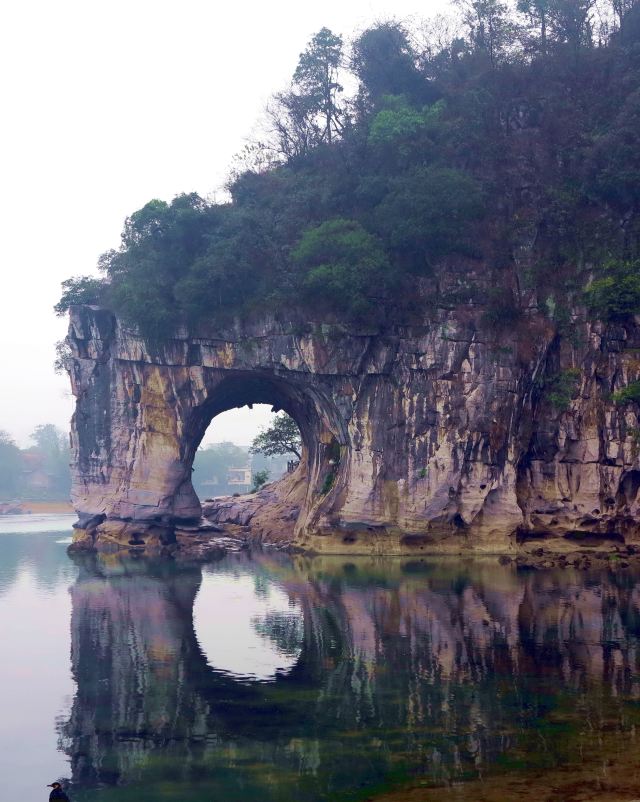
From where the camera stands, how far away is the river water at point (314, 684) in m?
12.8

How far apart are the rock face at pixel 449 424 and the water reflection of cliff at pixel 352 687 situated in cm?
721

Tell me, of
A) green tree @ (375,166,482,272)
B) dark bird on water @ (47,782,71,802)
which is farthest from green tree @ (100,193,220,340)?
dark bird on water @ (47,782,71,802)

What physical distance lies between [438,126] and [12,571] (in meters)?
25.7

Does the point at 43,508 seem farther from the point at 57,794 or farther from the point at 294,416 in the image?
the point at 57,794

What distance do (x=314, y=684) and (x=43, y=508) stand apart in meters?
82.8

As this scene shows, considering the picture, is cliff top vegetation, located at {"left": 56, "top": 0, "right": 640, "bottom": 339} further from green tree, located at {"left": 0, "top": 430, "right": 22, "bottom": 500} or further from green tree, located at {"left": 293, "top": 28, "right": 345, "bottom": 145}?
green tree, located at {"left": 0, "top": 430, "right": 22, "bottom": 500}

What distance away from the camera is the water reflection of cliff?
42.7 feet

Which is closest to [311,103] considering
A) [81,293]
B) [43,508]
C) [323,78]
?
[323,78]

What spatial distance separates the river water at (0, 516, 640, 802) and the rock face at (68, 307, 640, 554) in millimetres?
5345

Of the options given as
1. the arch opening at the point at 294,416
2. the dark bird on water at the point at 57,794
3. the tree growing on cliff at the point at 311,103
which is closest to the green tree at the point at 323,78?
the tree growing on cliff at the point at 311,103

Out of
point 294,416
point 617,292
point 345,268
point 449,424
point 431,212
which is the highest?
point 431,212

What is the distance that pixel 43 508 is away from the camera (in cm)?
9506

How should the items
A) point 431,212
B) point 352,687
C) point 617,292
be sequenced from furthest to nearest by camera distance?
point 431,212 < point 617,292 < point 352,687

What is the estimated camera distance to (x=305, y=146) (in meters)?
45.7
